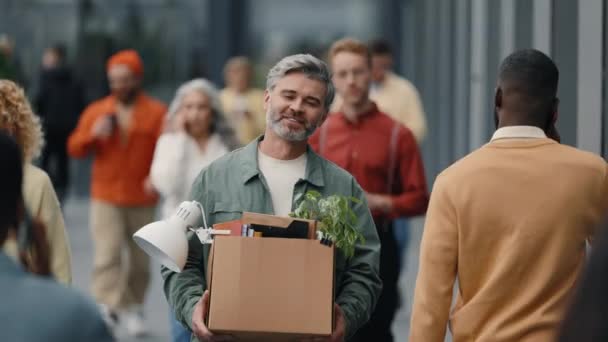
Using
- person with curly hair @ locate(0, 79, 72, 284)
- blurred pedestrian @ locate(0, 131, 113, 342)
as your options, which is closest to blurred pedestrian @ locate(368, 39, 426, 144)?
person with curly hair @ locate(0, 79, 72, 284)

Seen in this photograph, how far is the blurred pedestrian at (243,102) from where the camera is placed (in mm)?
11227

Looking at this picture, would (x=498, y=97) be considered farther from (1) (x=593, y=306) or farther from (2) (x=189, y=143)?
(2) (x=189, y=143)

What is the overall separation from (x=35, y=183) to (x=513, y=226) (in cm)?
169

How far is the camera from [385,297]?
634 centimetres

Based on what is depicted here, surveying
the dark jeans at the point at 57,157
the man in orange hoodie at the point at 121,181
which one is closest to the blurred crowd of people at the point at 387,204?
the man in orange hoodie at the point at 121,181

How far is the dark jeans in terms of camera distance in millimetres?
16062

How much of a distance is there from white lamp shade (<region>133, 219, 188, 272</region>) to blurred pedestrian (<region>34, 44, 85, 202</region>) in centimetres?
1158

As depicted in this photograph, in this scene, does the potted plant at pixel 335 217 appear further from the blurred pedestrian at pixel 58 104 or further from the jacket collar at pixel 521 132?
the blurred pedestrian at pixel 58 104

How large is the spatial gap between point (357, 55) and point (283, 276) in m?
2.88

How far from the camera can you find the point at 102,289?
363 inches

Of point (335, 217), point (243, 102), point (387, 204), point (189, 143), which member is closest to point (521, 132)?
point (335, 217)

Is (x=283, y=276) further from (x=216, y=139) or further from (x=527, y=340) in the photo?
(x=216, y=139)

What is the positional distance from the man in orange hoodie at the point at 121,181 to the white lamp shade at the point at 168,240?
194 inches

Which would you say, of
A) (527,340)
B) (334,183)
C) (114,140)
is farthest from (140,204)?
(527,340)
